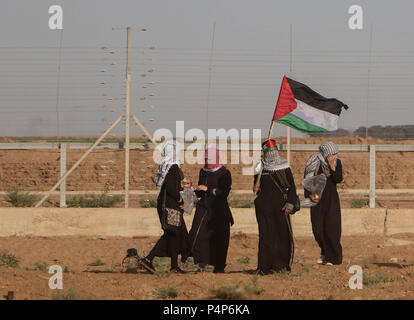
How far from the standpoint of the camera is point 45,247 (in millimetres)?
13062

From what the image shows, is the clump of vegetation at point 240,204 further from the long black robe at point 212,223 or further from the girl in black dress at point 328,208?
the long black robe at point 212,223

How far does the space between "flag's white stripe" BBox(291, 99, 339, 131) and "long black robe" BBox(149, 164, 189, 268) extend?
7.27ft

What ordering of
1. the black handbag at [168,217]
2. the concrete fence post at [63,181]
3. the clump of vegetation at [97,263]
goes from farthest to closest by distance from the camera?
the concrete fence post at [63,181], the clump of vegetation at [97,263], the black handbag at [168,217]

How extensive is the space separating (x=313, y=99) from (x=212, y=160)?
1.86 metres

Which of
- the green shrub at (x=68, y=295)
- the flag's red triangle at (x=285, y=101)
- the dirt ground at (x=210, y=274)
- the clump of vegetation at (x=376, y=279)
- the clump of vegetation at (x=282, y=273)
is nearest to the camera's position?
the green shrub at (x=68, y=295)

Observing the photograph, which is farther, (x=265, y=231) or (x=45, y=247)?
(x=45, y=247)

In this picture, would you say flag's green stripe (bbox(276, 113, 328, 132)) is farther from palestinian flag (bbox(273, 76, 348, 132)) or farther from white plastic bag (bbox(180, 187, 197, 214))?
white plastic bag (bbox(180, 187, 197, 214))

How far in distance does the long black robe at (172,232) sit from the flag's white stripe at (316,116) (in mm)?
2217

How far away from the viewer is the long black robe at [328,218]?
38.4ft

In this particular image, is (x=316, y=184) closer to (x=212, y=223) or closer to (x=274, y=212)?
(x=274, y=212)

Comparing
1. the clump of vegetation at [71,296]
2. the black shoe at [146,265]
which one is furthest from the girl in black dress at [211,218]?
the clump of vegetation at [71,296]

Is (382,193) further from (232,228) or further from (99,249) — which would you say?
(99,249)

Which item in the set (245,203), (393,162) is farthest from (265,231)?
(393,162)
